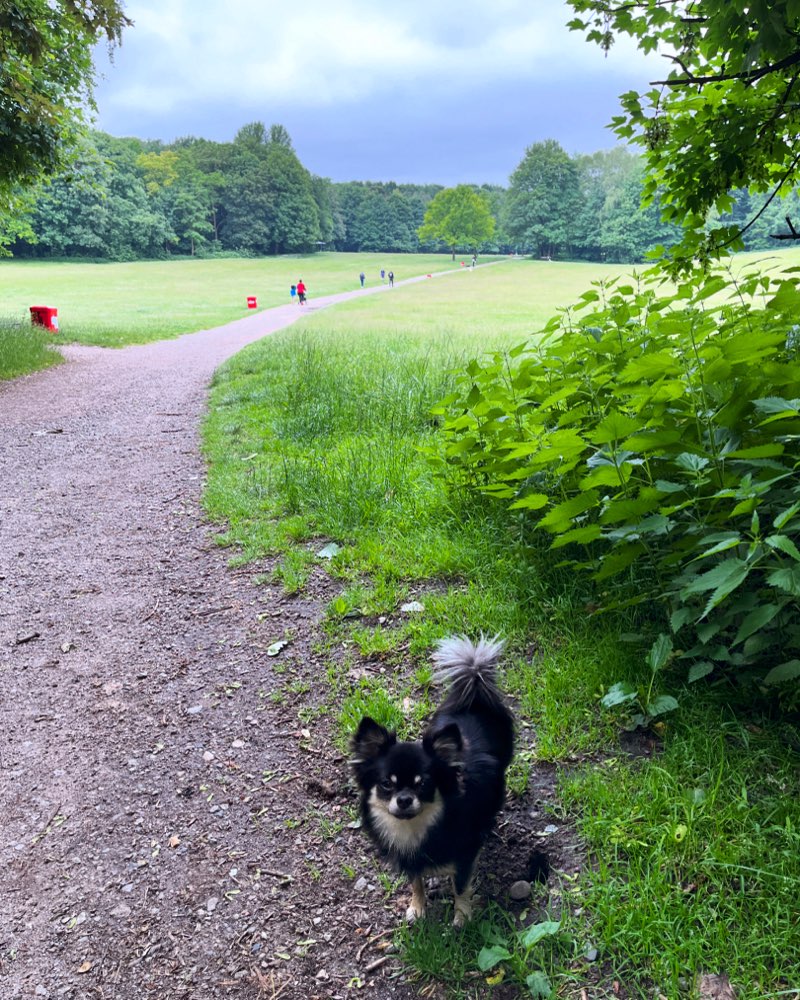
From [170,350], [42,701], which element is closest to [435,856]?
[42,701]

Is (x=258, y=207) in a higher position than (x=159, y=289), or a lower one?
higher

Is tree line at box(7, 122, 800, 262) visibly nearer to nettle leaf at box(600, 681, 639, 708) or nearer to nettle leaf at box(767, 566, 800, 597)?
nettle leaf at box(600, 681, 639, 708)

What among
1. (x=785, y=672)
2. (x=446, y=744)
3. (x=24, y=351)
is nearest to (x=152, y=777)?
(x=446, y=744)

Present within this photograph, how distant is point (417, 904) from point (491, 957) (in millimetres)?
362

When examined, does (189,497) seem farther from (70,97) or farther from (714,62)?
(70,97)

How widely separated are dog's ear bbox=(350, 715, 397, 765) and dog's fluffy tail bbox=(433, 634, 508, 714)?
0.50 m

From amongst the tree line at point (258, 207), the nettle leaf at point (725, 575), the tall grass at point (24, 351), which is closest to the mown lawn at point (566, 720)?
the nettle leaf at point (725, 575)

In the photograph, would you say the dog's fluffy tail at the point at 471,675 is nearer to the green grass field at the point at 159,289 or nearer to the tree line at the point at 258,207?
the green grass field at the point at 159,289

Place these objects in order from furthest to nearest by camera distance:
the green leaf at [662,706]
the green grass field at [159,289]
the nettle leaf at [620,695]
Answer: the green grass field at [159,289], the nettle leaf at [620,695], the green leaf at [662,706]

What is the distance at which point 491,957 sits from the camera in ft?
7.29

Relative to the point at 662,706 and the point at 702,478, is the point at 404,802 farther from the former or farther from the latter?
the point at 702,478

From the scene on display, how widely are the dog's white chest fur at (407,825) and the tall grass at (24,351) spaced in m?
14.3

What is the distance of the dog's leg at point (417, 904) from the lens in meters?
2.48

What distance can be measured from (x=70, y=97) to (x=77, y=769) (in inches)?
789
